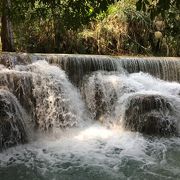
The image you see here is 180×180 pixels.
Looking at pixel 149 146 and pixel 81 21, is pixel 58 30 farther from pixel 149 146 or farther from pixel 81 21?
pixel 81 21

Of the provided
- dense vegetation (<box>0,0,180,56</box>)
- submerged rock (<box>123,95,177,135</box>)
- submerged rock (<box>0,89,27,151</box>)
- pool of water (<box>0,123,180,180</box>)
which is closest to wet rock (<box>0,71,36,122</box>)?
submerged rock (<box>0,89,27,151</box>)

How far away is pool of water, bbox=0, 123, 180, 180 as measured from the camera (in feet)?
18.3

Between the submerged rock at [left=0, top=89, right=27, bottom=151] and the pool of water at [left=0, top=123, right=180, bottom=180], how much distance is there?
0.60ft

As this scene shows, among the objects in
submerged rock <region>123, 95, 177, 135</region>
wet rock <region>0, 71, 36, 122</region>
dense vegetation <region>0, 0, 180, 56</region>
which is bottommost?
submerged rock <region>123, 95, 177, 135</region>

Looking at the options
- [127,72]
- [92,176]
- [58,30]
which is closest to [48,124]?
[92,176]

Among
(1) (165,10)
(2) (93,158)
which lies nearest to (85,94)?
(2) (93,158)

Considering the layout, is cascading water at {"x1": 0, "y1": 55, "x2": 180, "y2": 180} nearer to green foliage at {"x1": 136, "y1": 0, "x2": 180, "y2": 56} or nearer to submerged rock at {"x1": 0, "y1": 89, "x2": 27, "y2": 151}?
submerged rock at {"x1": 0, "y1": 89, "x2": 27, "y2": 151}

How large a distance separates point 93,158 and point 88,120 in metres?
2.46

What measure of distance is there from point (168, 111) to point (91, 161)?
2713 mm

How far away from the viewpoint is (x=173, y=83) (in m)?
10.4

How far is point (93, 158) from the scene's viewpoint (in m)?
6.18

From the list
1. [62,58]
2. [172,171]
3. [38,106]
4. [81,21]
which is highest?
[81,21]

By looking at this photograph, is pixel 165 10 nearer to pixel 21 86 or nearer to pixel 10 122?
pixel 10 122

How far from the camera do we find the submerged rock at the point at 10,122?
6.68 m
